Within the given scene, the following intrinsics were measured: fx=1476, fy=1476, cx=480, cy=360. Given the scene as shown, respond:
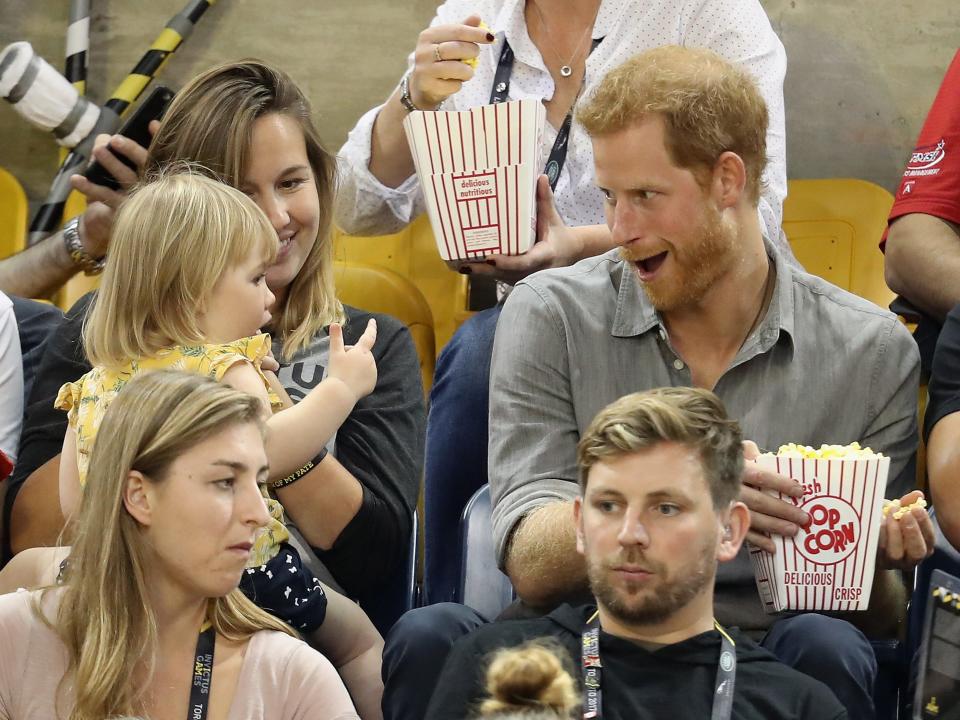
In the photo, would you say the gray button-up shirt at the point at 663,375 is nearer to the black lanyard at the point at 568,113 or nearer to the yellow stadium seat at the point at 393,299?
the black lanyard at the point at 568,113

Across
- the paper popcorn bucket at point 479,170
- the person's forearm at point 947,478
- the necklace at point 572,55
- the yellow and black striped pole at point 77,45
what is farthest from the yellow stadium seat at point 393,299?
the person's forearm at point 947,478

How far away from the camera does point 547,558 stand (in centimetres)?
228

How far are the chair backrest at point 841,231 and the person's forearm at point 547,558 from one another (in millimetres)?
1715

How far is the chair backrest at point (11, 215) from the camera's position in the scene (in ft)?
13.4

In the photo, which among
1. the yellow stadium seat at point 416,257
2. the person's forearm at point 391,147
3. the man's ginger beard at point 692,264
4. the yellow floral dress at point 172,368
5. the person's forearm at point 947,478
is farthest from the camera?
the yellow stadium seat at point 416,257

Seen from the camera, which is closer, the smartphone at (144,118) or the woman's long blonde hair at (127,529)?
the woman's long blonde hair at (127,529)

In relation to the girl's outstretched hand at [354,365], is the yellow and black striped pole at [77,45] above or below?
above

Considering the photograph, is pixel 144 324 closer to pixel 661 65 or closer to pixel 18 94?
pixel 661 65

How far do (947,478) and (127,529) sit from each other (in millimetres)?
1292

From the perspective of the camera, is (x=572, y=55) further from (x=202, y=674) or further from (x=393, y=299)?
(x=202, y=674)

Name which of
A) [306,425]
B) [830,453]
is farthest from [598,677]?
[306,425]

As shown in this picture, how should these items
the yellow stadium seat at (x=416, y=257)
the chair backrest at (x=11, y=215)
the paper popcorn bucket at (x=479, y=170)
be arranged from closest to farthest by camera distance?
the paper popcorn bucket at (x=479, y=170), the yellow stadium seat at (x=416, y=257), the chair backrest at (x=11, y=215)

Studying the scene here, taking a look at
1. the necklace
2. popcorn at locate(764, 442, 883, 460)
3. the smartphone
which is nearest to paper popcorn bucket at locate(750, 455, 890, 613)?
popcorn at locate(764, 442, 883, 460)

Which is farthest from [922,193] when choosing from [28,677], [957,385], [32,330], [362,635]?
[28,677]
